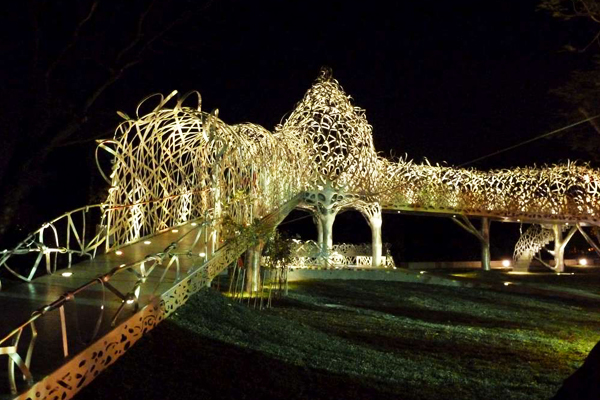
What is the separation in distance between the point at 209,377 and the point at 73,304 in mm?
1577

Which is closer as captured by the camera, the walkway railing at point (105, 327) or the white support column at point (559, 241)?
the walkway railing at point (105, 327)

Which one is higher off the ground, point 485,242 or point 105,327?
point 485,242

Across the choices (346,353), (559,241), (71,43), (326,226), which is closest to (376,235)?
(326,226)

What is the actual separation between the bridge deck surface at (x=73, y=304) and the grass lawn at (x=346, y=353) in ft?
1.78

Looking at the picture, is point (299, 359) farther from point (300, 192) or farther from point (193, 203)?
point (300, 192)

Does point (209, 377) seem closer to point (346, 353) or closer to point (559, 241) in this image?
point (346, 353)

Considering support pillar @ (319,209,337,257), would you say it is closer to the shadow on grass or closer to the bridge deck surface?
the bridge deck surface

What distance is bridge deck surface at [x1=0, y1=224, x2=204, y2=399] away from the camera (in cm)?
630

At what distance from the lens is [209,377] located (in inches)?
313

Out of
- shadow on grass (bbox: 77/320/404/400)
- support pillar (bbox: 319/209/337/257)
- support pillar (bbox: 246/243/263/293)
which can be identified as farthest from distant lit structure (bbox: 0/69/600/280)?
shadow on grass (bbox: 77/320/404/400)

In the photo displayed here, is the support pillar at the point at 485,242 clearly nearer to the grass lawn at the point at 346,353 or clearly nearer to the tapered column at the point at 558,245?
the tapered column at the point at 558,245

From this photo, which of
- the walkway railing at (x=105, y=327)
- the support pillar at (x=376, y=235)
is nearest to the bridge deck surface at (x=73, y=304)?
the walkway railing at (x=105, y=327)

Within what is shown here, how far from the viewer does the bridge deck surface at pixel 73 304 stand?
248 inches

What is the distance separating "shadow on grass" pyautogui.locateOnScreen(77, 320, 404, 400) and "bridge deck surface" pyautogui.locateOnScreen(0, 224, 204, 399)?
21.0 inches
